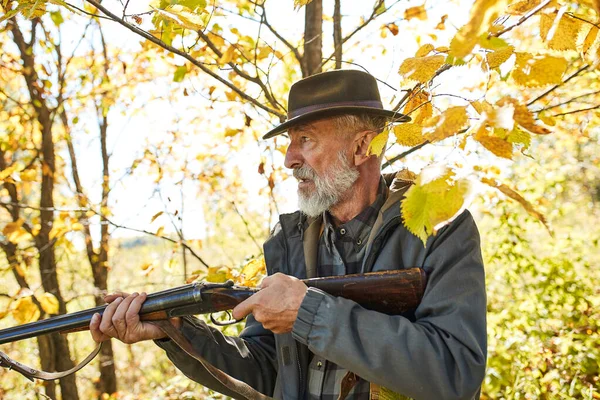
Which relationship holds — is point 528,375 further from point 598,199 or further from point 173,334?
point 598,199

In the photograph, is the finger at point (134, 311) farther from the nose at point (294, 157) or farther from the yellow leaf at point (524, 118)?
the yellow leaf at point (524, 118)

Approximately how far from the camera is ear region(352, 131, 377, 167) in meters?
2.95

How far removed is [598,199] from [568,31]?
25881 millimetres

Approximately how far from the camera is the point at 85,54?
7.14 meters

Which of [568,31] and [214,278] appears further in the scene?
[214,278]

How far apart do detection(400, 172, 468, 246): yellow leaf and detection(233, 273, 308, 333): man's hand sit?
2.79 feet

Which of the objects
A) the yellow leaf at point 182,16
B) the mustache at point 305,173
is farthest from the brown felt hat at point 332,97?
the yellow leaf at point 182,16

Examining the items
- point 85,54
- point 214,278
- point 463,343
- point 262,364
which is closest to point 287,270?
point 262,364

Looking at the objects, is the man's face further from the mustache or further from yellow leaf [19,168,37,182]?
yellow leaf [19,168,37,182]

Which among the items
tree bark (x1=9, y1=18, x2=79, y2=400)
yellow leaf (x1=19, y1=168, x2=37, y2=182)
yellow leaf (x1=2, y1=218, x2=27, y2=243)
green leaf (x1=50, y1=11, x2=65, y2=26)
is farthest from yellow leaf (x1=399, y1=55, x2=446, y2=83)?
tree bark (x1=9, y1=18, x2=79, y2=400)

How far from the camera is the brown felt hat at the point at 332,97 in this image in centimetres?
288

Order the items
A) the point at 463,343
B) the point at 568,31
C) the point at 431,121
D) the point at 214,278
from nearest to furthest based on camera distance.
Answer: the point at 431,121
the point at 568,31
the point at 463,343
the point at 214,278

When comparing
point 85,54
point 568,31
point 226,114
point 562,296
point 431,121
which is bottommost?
point 562,296

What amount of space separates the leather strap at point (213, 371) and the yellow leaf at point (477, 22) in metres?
1.84
